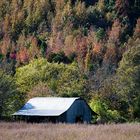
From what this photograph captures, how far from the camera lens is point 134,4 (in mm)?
146750

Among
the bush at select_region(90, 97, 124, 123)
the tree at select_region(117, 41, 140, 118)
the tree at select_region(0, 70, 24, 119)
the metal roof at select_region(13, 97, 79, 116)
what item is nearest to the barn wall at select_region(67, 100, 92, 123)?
the metal roof at select_region(13, 97, 79, 116)

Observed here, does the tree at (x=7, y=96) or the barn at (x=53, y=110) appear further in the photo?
the tree at (x=7, y=96)

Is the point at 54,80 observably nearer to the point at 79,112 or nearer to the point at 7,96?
the point at 7,96

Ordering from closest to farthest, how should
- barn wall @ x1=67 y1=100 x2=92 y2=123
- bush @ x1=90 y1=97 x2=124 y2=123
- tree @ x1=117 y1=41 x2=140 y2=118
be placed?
barn wall @ x1=67 y1=100 x2=92 y2=123 → bush @ x1=90 y1=97 x2=124 y2=123 → tree @ x1=117 y1=41 x2=140 y2=118

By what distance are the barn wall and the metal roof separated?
744 mm

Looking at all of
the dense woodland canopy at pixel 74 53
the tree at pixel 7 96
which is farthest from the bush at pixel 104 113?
the tree at pixel 7 96

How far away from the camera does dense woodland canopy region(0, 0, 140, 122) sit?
63.8 m

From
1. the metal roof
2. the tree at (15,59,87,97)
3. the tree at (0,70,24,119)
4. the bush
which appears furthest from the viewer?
the tree at (15,59,87,97)

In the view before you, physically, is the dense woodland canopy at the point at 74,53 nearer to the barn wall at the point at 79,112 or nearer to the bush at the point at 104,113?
the bush at the point at 104,113

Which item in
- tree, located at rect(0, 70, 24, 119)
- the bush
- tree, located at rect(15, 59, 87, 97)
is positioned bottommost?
the bush

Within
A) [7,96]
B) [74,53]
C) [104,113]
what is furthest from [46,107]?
[74,53]

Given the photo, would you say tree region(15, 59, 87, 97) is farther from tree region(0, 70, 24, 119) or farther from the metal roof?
the metal roof

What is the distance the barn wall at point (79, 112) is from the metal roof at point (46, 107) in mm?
744

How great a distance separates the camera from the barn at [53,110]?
51531mm
